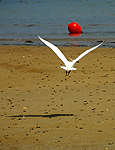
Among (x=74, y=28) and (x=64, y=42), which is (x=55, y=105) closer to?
(x=64, y=42)

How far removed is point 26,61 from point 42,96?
5.10 metres

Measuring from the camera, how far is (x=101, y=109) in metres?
8.45

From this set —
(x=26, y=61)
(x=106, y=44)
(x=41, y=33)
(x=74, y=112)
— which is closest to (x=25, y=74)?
Answer: (x=26, y=61)

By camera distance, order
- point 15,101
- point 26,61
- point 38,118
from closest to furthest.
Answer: point 38,118 → point 15,101 → point 26,61

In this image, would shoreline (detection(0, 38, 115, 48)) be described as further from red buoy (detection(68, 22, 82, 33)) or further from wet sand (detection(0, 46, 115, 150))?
wet sand (detection(0, 46, 115, 150))

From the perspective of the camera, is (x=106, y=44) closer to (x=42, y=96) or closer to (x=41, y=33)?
(x=41, y=33)

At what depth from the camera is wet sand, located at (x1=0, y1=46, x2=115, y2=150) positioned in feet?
22.1

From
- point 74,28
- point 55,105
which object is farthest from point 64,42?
point 55,105

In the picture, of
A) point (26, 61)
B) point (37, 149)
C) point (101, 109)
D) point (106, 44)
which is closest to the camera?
point (37, 149)

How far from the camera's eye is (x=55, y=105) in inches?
348

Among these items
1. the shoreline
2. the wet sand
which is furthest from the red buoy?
the wet sand

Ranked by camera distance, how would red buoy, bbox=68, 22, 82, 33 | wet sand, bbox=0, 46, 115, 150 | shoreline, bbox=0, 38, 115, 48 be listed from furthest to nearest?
1. red buoy, bbox=68, 22, 82, 33
2. shoreline, bbox=0, 38, 115, 48
3. wet sand, bbox=0, 46, 115, 150

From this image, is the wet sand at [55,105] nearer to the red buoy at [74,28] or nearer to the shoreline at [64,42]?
the shoreline at [64,42]

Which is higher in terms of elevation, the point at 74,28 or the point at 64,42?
the point at 74,28
